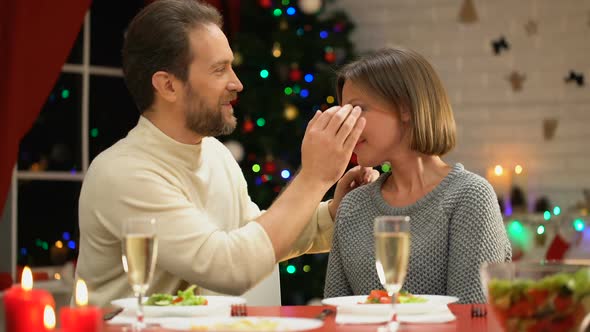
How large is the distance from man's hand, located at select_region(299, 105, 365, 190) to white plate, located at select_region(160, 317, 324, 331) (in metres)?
0.71

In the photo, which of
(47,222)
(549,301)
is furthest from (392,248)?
(47,222)

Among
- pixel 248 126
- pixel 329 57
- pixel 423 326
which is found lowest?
pixel 423 326

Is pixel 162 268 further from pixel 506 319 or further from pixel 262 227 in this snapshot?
pixel 506 319

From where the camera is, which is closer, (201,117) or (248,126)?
(201,117)

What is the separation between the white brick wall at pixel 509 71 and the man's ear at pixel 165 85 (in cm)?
306

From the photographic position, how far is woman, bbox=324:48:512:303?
217 cm

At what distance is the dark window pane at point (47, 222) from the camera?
14.1 feet

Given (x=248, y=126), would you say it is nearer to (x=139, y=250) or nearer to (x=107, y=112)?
(x=107, y=112)

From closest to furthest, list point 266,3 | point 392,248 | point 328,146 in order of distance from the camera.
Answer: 1. point 392,248
2. point 328,146
3. point 266,3

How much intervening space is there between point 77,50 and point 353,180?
95.4 inches

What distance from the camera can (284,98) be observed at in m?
4.74

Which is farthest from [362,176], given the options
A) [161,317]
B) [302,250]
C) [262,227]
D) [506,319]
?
[506,319]

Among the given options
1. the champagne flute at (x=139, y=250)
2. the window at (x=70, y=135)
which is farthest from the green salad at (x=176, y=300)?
the window at (x=70, y=135)

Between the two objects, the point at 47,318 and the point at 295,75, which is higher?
the point at 295,75
